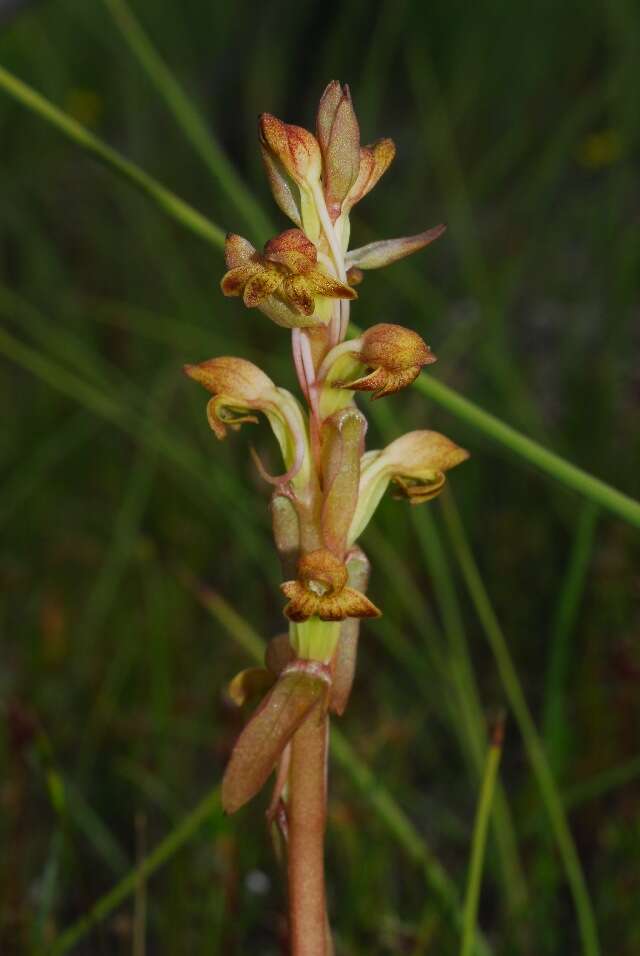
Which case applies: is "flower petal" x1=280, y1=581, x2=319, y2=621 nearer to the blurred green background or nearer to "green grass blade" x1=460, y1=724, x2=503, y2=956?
"green grass blade" x1=460, y1=724, x2=503, y2=956

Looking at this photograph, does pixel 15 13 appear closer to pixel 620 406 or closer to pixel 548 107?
pixel 620 406

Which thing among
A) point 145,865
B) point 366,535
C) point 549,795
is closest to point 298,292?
point 145,865

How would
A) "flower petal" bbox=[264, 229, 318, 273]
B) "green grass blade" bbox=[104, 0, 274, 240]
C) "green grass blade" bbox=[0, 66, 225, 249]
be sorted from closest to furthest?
"flower petal" bbox=[264, 229, 318, 273], "green grass blade" bbox=[0, 66, 225, 249], "green grass blade" bbox=[104, 0, 274, 240]

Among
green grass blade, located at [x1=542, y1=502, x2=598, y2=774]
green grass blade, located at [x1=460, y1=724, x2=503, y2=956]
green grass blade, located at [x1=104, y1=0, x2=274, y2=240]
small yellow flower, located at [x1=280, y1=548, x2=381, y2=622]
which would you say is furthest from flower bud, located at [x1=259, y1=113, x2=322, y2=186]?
green grass blade, located at [x1=542, y1=502, x2=598, y2=774]

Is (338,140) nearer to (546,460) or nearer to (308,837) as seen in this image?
(546,460)

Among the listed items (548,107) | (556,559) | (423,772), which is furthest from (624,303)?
(548,107)
